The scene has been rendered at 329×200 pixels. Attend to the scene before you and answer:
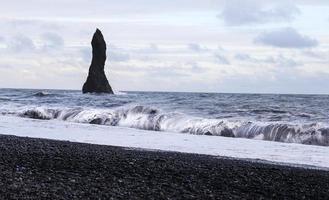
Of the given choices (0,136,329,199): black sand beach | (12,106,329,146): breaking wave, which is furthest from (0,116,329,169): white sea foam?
(0,136,329,199): black sand beach

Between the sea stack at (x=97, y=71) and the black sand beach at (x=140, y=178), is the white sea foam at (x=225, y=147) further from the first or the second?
the sea stack at (x=97, y=71)

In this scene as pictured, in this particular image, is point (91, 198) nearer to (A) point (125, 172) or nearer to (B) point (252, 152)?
(A) point (125, 172)

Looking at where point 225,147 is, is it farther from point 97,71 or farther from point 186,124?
point 97,71

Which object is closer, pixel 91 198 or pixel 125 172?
pixel 91 198

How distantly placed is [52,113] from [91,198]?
27721mm

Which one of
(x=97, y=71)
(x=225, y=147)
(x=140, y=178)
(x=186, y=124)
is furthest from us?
(x=97, y=71)

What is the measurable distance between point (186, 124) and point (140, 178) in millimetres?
16509

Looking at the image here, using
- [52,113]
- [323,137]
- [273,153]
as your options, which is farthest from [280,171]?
[52,113]

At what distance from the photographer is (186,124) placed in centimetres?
2622

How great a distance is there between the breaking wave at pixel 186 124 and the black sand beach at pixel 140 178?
944 cm

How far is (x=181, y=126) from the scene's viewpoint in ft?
85.6

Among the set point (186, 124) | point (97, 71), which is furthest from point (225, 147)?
point (97, 71)

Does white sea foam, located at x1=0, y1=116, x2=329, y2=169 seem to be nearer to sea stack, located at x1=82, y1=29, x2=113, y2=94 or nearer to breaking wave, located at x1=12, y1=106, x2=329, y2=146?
breaking wave, located at x1=12, y1=106, x2=329, y2=146

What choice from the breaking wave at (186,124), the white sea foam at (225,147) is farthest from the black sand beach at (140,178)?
the breaking wave at (186,124)
